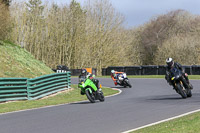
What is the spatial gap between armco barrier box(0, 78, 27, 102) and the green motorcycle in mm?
4390

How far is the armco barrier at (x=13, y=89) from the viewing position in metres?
16.7

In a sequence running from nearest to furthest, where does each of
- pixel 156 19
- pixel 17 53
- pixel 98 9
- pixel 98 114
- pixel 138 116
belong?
pixel 138 116
pixel 98 114
pixel 17 53
pixel 98 9
pixel 156 19

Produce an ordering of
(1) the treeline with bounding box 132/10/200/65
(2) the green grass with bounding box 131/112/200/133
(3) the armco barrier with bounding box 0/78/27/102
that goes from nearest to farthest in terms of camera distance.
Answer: (2) the green grass with bounding box 131/112/200/133 → (3) the armco barrier with bounding box 0/78/27/102 → (1) the treeline with bounding box 132/10/200/65

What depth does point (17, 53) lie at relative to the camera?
26016 millimetres

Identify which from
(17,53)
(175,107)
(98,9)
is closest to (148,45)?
(98,9)

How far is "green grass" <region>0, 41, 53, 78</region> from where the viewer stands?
72.7 feet

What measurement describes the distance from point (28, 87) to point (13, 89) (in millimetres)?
706

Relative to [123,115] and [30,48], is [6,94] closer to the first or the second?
[123,115]

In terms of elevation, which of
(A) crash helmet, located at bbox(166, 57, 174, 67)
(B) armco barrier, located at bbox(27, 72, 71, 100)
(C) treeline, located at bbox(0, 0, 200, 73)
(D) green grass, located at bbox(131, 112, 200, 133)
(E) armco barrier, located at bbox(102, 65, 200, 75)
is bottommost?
(D) green grass, located at bbox(131, 112, 200, 133)

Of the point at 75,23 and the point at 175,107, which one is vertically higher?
the point at 75,23

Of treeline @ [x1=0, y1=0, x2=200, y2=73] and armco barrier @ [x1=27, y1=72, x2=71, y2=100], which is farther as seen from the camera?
treeline @ [x1=0, y1=0, x2=200, y2=73]

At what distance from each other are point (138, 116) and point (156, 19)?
237 ft

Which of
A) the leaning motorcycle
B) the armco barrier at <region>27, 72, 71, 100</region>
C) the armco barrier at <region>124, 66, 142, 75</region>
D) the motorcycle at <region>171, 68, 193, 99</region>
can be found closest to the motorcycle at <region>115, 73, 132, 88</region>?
the leaning motorcycle

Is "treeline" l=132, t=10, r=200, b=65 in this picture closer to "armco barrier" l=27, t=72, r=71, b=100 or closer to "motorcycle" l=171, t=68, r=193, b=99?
"armco barrier" l=27, t=72, r=71, b=100
